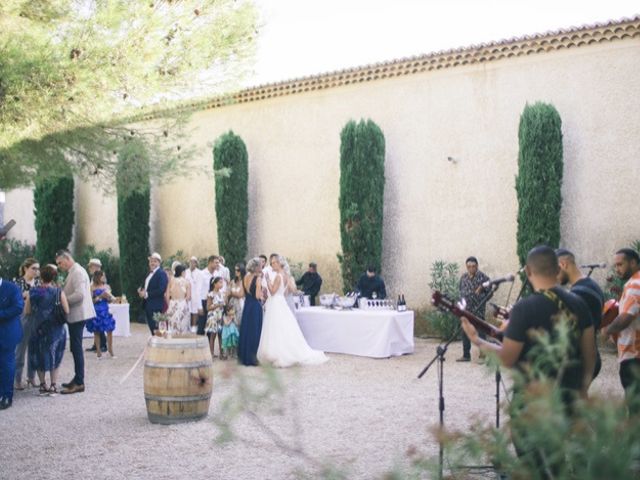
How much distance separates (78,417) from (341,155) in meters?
10.3

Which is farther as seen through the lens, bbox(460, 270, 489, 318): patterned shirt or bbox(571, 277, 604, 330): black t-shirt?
bbox(460, 270, 489, 318): patterned shirt

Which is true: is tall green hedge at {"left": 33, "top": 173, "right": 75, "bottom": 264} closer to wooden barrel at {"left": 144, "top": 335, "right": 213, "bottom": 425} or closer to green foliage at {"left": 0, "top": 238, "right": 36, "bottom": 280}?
green foliage at {"left": 0, "top": 238, "right": 36, "bottom": 280}

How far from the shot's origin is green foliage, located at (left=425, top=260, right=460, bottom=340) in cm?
1502

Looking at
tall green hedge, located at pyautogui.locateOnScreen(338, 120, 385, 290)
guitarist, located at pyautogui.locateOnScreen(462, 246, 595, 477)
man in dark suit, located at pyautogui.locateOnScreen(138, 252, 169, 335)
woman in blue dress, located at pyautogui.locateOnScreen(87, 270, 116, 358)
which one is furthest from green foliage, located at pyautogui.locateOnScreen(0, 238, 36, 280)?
guitarist, located at pyautogui.locateOnScreen(462, 246, 595, 477)

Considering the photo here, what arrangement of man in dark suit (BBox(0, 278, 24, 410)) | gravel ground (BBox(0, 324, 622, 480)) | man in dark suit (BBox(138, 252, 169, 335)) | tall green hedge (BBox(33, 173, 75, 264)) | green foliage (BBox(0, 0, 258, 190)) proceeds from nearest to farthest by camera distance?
gravel ground (BBox(0, 324, 622, 480))
man in dark suit (BBox(0, 278, 24, 410))
green foliage (BBox(0, 0, 258, 190))
man in dark suit (BBox(138, 252, 169, 335))
tall green hedge (BBox(33, 173, 75, 264))

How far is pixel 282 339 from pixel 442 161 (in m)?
6.39

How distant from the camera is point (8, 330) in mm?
8328

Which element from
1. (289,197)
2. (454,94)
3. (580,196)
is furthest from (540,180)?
(289,197)

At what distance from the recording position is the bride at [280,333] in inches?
464

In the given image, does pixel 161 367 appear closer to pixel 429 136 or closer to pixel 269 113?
pixel 429 136

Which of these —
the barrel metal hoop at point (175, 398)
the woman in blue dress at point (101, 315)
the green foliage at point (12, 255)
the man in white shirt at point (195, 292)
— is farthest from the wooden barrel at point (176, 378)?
the green foliage at point (12, 255)

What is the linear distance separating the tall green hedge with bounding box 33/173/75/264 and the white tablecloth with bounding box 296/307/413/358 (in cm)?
1293

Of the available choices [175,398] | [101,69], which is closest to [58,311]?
[175,398]

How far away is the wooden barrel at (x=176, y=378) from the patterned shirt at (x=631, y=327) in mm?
4067
